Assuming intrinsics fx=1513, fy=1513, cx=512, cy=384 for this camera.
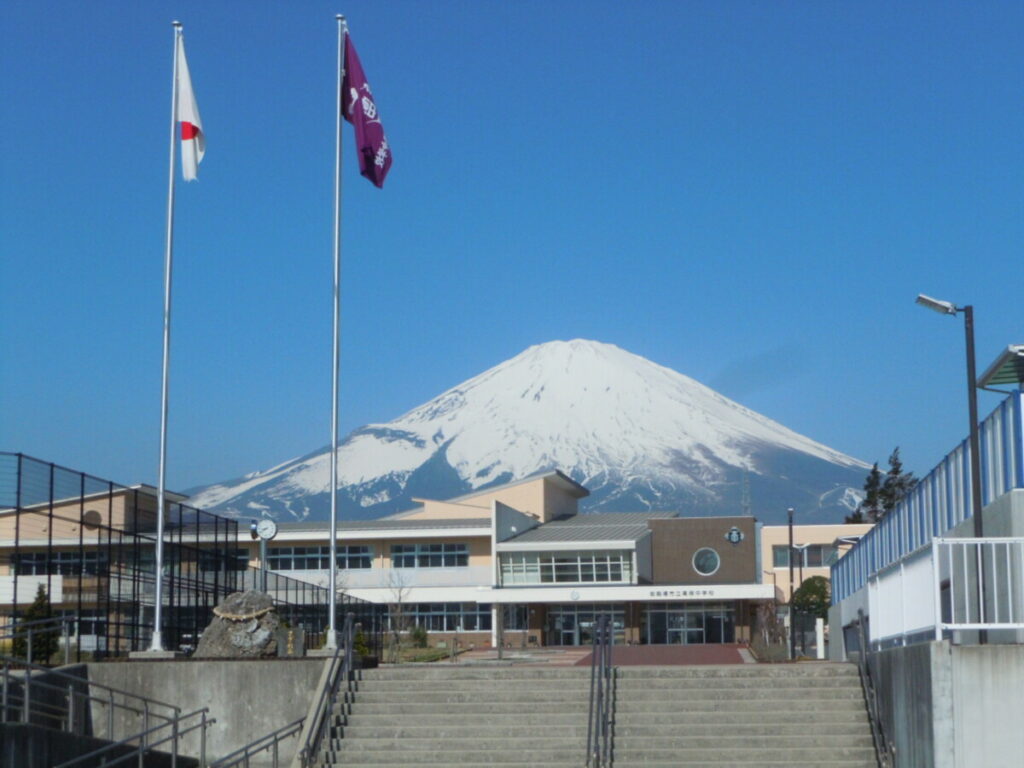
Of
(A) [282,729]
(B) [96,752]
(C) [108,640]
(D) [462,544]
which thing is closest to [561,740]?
(A) [282,729]

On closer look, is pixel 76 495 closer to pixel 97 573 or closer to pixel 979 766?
pixel 97 573

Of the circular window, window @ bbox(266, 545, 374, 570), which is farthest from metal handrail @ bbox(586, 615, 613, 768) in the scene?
the circular window

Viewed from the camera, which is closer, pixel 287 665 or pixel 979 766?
pixel 979 766

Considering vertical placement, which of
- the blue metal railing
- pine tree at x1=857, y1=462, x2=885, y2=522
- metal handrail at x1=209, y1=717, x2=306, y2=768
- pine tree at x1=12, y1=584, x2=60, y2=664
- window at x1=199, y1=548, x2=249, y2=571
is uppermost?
pine tree at x1=857, y1=462, x2=885, y2=522

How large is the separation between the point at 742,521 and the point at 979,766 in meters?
71.2

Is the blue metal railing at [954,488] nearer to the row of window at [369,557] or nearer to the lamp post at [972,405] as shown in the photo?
the lamp post at [972,405]

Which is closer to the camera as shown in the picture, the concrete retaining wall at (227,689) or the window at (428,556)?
the concrete retaining wall at (227,689)

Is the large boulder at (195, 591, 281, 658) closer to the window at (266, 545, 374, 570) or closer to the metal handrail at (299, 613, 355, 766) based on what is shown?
the metal handrail at (299, 613, 355, 766)

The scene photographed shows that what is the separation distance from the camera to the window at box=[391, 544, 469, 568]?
8394cm

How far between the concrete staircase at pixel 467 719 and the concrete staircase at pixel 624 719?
19 mm

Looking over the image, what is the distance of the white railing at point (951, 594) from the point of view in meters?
15.6

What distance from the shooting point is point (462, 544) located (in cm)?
8456

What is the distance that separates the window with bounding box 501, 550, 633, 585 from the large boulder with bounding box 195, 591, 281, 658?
57.7 metres

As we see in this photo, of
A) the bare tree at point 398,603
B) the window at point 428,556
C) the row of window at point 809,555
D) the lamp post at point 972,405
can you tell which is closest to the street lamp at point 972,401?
the lamp post at point 972,405
